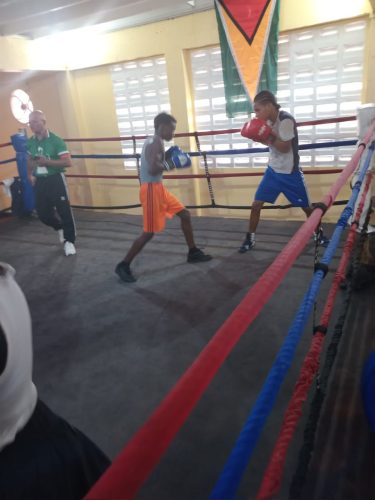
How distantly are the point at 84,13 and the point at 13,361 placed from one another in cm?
407

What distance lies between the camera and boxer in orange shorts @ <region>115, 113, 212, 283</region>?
266 centimetres

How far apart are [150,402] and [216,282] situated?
1251 millimetres

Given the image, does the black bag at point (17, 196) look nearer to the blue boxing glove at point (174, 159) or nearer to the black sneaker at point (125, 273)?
the black sneaker at point (125, 273)

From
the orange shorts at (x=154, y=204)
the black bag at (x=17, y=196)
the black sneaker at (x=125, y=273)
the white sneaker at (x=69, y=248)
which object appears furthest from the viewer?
the black bag at (x=17, y=196)

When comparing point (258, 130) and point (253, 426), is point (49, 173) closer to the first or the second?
point (258, 130)

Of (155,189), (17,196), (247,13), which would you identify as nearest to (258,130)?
(155,189)

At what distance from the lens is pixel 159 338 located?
2.16 m

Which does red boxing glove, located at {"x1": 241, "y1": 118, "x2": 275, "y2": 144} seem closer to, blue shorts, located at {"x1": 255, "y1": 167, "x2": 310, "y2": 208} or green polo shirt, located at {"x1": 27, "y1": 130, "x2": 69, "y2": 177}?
blue shorts, located at {"x1": 255, "y1": 167, "x2": 310, "y2": 208}

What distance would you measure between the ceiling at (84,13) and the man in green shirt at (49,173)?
3.36 feet

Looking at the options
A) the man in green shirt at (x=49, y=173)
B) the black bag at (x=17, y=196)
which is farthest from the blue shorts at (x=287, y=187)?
the black bag at (x=17, y=196)

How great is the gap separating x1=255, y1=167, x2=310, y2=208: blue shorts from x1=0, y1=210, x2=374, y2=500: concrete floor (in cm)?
47

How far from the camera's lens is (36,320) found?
2492 mm

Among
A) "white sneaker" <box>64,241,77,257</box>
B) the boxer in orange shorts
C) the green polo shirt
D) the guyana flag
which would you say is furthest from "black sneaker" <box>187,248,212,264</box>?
the guyana flag

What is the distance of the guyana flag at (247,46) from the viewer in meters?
3.45
